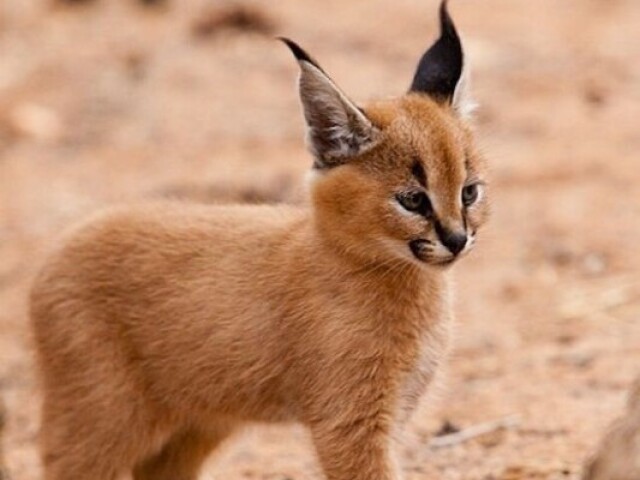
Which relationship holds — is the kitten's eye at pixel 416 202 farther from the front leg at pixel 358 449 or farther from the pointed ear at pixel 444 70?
the front leg at pixel 358 449

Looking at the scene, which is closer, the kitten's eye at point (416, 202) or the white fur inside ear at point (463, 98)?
the kitten's eye at point (416, 202)

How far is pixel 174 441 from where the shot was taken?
7.36m

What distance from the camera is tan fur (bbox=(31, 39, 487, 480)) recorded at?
6.52 meters

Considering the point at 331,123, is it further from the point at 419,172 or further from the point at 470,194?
the point at 470,194

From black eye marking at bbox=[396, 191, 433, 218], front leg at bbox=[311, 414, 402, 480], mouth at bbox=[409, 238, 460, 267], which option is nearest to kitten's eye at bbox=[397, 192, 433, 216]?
black eye marking at bbox=[396, 191, 433, 218]

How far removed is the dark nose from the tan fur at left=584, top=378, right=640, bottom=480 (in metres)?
0.85

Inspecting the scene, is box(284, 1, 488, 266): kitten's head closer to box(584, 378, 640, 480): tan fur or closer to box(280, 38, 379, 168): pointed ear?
box(280, 38, 379, 168): pointed ear

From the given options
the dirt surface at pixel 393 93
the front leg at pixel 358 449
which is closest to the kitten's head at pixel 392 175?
the front leg at pixel 358 449

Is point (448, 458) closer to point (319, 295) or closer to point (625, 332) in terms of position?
point (319, 295)

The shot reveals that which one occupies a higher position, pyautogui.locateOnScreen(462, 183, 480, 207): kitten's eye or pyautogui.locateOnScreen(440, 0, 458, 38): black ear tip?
pyautogui.locateOnScreen(440, 0, 458, 38): black ear tip

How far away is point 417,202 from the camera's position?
6328 millimetres

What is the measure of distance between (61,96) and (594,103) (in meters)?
4.13

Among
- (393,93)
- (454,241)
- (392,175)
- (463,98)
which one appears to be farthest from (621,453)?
(393,93)

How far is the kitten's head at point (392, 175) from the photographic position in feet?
20.6
